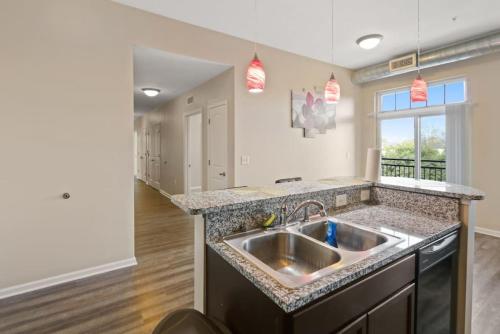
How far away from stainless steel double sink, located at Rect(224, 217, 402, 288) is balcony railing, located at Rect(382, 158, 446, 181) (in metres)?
3.79

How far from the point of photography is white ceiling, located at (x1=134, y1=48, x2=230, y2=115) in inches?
130

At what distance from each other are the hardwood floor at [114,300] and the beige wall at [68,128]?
0.85ft

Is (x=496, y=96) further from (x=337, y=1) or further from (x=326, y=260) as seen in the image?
(x=326, y=260)

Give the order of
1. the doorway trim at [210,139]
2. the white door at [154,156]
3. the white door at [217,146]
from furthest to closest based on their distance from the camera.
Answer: the white door at [154,156], the white door at [217,146], the doorway trim at [210,139]

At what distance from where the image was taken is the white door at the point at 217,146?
4004 millimetres

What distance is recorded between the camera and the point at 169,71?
156 inches

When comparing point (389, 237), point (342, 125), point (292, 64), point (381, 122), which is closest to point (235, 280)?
point (389, 237)

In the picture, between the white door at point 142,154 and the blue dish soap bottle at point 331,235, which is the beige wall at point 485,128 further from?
the white door at point 142,154

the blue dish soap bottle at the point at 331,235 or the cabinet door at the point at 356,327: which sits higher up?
the blue dish soap bottle at the point at 331,235

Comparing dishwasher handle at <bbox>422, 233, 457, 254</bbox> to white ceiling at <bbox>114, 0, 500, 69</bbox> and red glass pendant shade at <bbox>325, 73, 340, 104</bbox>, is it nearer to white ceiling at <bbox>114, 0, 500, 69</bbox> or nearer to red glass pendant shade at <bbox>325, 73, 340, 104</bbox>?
red glass pendant shade at <bbox>325, 73, 340, 104</bbox>

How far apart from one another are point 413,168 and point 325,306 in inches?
189

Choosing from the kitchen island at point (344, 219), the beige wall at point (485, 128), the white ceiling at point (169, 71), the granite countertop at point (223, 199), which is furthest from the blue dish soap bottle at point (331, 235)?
the beige wall at point (485, 128)

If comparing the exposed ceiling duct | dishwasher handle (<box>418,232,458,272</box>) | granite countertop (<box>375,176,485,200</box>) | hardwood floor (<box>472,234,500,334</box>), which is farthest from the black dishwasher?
the exposed ceiling duct

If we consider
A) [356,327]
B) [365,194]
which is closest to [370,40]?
[365,194]
